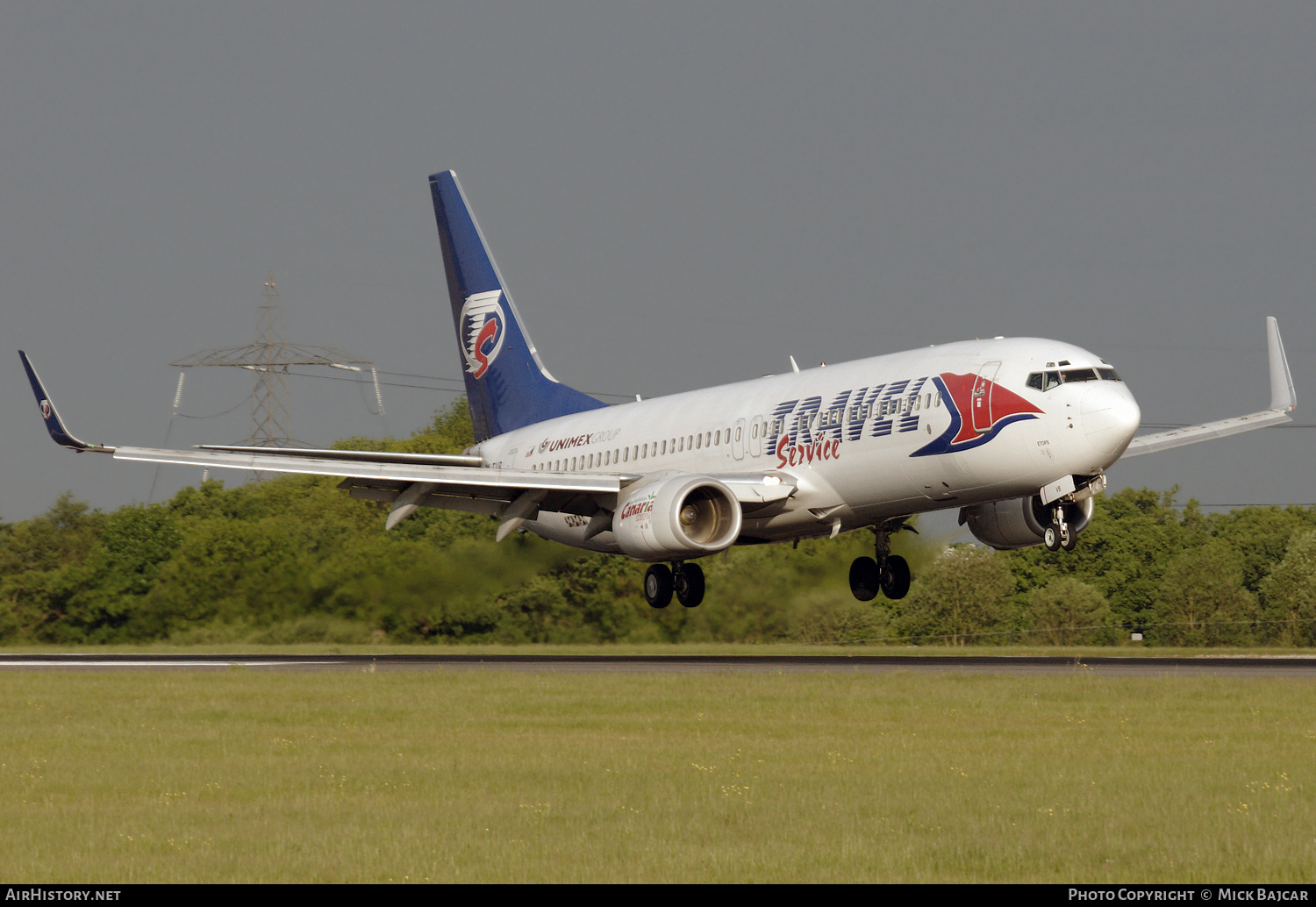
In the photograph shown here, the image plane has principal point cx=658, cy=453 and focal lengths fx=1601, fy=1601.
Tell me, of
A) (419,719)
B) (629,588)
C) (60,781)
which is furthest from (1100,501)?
(60,781)

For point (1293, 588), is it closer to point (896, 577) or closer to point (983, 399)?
point (896, 577)

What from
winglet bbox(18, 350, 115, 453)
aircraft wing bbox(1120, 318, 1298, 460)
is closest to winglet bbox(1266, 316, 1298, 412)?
aircraft wing bbox(1120, 318, 1298, 460)

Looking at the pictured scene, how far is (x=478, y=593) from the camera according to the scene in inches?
1690


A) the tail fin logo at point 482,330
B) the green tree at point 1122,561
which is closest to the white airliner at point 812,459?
the tail fin logo at point 482,330

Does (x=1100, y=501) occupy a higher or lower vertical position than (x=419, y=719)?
higher

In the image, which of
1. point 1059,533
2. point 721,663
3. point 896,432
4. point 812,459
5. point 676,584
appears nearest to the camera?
point 896,432

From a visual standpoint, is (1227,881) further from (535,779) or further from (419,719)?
(419,719)

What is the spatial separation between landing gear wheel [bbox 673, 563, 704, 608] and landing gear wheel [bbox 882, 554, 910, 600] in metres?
4.30

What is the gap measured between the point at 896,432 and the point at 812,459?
2.47m

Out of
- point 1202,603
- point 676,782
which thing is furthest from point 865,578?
point 1202,603

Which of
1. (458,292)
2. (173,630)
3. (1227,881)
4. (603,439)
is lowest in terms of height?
(1227,881)

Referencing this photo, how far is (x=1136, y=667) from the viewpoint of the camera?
3516 cm
